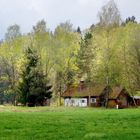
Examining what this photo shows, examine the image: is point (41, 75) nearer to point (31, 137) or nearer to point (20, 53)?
point (20, 53)

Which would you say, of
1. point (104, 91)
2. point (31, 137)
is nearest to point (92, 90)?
point (104, 91)

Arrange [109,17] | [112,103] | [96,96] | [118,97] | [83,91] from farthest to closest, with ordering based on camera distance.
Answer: [83,91], [96,96], [118,97], [112,103], [109,17]

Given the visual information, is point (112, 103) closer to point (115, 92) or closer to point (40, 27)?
point (115, 92)

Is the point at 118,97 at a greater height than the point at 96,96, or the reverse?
the point at 96,96

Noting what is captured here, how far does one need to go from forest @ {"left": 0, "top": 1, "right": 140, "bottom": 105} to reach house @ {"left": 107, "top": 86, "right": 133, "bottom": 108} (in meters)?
5.16

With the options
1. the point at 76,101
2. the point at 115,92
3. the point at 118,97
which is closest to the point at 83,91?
the point at 76,101

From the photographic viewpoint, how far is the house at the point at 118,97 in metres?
82.6

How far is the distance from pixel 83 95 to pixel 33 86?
15.1 metres

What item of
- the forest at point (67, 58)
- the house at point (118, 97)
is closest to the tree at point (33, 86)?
the forest at point (67, 58)

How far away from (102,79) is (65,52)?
11098 millimetres

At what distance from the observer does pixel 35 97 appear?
245 feet

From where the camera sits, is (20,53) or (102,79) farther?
(20,53)

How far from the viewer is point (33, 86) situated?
73.8 meters

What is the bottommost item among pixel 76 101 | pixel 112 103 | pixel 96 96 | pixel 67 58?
pixel 112 103
